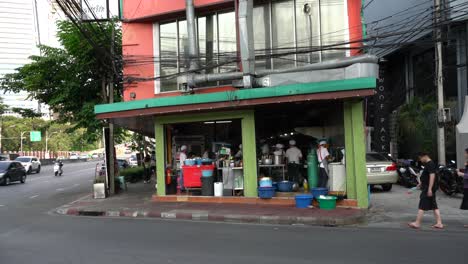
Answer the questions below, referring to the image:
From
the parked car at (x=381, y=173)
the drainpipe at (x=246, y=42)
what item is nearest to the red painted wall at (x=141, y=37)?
the drainpipe at (x=246, y=42)

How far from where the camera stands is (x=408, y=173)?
1894 centimetres

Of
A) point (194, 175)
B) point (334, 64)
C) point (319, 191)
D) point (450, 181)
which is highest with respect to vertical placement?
point (334, 64)

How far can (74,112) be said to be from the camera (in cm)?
2017

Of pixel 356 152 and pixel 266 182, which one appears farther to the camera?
pixel 266 182

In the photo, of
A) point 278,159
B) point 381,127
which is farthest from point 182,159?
point 381,127

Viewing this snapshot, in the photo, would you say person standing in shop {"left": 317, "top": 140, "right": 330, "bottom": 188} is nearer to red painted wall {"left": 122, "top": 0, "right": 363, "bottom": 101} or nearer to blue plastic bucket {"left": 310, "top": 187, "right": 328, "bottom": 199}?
blue plastic bucket {"left": 310, "top": 187, "right": 328, "bottom": 199}

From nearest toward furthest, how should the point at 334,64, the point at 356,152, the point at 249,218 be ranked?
the point at 249,218, the point at 356,152, the point at 334,64

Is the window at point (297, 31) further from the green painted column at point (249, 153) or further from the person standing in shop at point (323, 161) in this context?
the person standing in shop at point (323, 161)

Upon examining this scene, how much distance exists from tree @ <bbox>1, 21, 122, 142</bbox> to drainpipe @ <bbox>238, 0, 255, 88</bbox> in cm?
704

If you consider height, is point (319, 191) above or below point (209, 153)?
below

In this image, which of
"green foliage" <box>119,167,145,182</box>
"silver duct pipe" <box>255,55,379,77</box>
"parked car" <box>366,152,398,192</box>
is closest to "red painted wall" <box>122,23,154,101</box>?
"silver duct pipe" <box>255,55,379,77</box>

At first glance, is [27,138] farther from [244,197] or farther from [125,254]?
[125,254]

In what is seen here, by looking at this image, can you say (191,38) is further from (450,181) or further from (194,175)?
(450,181)

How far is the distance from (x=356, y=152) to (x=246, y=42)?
481 centimetres
